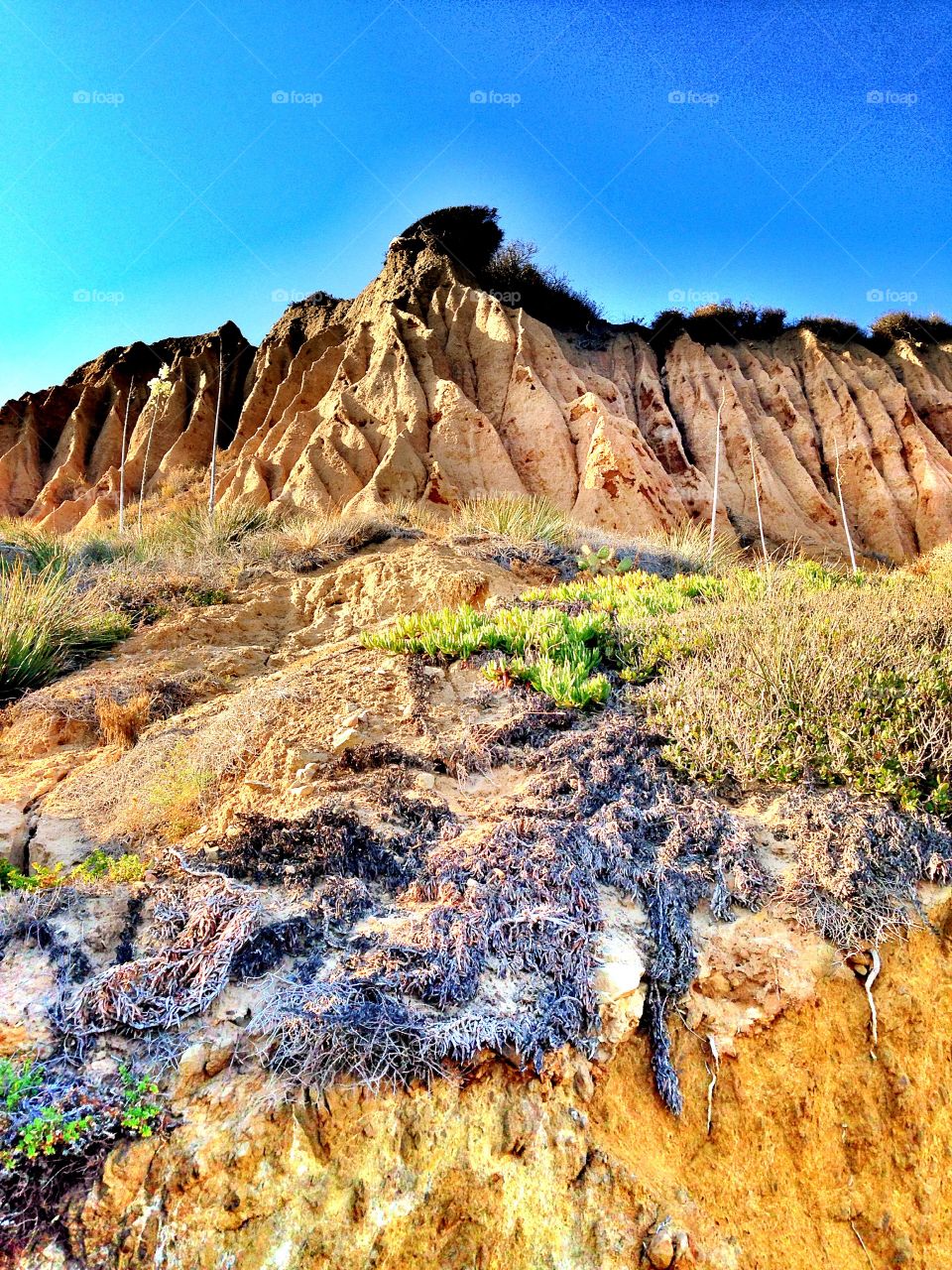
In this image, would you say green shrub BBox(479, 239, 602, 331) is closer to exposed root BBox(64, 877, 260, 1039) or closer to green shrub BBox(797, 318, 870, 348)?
green shrub BBox(797, 318, 870, 348)

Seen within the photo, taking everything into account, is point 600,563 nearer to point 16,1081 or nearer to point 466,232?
point 16,1081

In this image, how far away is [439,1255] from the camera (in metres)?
2.00

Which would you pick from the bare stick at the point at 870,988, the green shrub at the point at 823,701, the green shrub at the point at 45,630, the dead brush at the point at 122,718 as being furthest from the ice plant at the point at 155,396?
the bare stick at the point at 870,988

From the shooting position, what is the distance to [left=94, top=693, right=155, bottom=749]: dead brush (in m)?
5.03

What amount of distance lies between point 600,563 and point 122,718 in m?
6.38

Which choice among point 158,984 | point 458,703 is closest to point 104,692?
point 458,703

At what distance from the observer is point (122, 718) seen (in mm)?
5121

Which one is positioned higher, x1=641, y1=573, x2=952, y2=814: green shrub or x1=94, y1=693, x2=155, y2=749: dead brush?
x1=641, y1=573, x2=952, y2=814: green shrub

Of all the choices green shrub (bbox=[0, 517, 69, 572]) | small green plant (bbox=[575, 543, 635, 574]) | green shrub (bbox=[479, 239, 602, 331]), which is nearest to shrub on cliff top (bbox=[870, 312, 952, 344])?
green shrub (bbox=[479, 239, 602, 331])

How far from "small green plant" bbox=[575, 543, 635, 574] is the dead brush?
19.0ft

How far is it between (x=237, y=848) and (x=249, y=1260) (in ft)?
5.36

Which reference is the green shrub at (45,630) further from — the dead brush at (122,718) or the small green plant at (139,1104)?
the small green plant at (139,1104)

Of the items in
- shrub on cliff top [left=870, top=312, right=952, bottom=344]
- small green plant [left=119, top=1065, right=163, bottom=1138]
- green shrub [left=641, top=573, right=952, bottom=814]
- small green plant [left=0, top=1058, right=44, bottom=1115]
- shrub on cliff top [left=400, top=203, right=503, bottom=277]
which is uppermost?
shrub on cliff top [left=400, top=203, right=503, bottom=277]

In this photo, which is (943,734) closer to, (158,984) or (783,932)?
(783,932)
